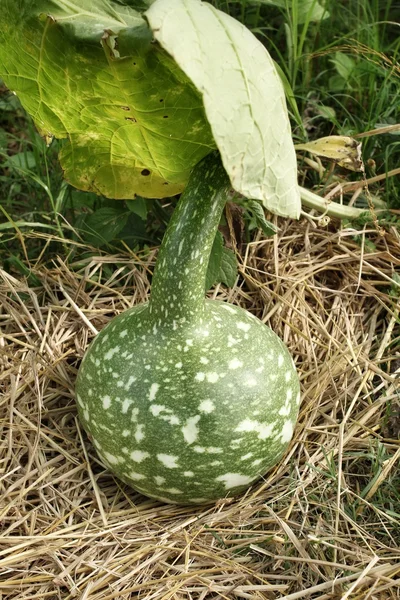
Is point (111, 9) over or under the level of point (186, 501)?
over

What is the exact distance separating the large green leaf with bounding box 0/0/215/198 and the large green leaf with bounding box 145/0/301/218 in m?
0.08

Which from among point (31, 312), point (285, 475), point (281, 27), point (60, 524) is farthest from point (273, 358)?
point (281, 27)

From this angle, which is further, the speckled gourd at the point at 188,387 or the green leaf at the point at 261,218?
the green leaf at the point at 261,218

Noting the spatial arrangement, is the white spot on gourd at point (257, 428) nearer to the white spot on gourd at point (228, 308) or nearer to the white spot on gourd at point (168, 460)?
the white spot on gourd at point (168, 460)

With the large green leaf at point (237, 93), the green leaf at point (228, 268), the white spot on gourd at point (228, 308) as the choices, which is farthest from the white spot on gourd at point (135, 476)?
the large green leaf at point (237, 93)

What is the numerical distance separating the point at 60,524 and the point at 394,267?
1154 millimetres

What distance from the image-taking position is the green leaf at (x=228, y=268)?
6.12 ft

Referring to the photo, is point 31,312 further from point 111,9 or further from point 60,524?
point 111,9

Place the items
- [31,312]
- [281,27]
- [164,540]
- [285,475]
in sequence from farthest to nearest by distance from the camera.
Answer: [281,27], [31,312], [285,475], [164,540]

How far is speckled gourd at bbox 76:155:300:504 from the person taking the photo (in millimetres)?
1471

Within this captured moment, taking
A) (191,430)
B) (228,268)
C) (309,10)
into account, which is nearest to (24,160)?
(228,268)

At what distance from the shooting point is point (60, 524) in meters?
1.58

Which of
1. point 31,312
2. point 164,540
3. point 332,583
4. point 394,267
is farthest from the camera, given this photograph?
point 394,267

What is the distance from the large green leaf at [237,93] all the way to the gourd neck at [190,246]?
0.23 metres
